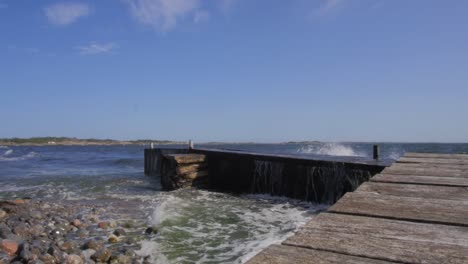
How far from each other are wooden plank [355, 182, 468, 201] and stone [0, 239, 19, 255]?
6044 millimetres

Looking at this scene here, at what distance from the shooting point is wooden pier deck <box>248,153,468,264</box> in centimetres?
Answer: 154

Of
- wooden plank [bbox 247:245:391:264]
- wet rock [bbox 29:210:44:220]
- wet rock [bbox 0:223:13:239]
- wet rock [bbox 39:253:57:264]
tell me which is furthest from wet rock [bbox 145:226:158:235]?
wooden plank [bbox 247:245:391:264]

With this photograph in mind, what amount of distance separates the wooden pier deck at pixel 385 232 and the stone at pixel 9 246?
6.08 metres

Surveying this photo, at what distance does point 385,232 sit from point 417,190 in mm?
1526

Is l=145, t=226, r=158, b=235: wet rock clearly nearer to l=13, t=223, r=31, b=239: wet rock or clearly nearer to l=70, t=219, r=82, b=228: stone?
l=70, t=219, r=82, b=228: stone

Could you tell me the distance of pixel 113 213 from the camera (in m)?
10.2

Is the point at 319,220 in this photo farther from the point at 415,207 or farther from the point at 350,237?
the point at 415,207

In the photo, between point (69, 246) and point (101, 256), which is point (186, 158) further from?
point (101, 256)

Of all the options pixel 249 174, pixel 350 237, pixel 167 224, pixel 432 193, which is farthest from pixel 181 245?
pixel 249 174

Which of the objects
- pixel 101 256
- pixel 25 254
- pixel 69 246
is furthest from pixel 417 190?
pixel 69 246

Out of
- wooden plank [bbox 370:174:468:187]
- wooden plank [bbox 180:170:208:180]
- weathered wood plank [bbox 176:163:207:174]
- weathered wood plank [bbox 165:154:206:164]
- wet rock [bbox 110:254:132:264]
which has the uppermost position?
wooden plank [bbox 370:174:468:187]

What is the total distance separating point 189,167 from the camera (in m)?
14.6

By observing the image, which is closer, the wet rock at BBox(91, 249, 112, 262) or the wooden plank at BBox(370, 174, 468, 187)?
the wooden plank at BBox(370, 174, 468, 187)

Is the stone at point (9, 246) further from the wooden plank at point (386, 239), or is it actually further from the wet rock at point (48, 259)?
the wooden plank at point (386, 239)
